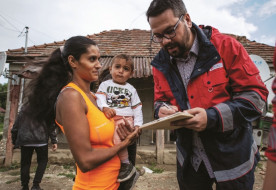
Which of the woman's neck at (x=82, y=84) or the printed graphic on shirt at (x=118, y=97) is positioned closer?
the woman's neck at (x=82, y=84)

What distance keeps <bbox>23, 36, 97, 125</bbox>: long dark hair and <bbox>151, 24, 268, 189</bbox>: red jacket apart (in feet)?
3.35

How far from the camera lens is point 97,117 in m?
1.51

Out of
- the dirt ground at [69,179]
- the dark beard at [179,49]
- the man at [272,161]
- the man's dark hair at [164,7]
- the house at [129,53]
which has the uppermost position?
the house at [129,53]

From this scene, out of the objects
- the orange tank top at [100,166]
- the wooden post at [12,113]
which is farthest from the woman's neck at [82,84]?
the wooden post at [12,113]

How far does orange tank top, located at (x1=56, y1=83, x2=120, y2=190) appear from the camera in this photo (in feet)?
4.84

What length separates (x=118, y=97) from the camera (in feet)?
8.78

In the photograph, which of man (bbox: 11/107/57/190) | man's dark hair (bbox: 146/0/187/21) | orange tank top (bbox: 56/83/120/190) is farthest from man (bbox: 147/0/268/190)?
man (bbox: 11/107/57/190)

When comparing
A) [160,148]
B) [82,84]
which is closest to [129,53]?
[160,148]

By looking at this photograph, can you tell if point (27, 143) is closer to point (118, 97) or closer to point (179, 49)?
point (118, 97)

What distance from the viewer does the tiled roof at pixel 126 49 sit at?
7.16m

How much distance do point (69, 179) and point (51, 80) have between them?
4703 mm

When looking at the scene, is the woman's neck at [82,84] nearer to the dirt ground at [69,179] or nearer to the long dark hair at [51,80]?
the long dark hair at [51,80]

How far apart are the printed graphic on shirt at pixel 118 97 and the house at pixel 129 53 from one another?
3.33 meters

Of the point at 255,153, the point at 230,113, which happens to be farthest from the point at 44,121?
the point at 255,153
